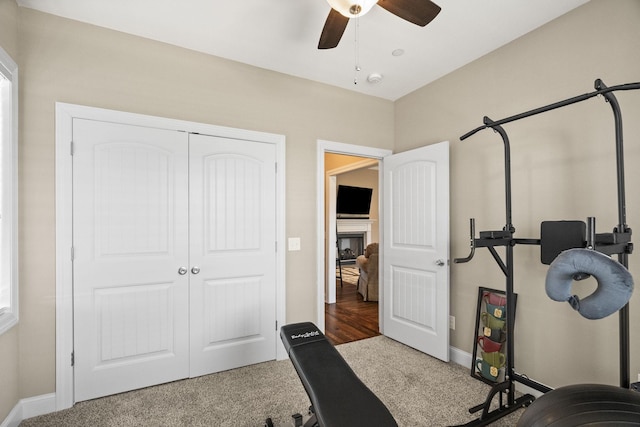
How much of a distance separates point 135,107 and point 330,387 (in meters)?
2.46

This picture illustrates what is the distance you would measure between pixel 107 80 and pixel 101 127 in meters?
0.37

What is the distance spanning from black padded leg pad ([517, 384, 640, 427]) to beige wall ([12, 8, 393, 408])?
216 cm

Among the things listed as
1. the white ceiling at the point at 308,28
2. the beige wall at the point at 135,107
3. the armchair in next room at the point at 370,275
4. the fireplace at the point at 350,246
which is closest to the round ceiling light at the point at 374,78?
the white ceiling at the point at 308,28

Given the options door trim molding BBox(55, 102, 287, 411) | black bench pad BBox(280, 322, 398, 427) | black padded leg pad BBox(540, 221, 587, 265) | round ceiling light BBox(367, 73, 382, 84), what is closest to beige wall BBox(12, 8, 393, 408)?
door trim molding BBox(55, 102, 287, 411)

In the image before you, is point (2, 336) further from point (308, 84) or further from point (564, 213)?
point (564, 213)

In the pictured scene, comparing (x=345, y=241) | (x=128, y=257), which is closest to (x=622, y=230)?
(x=128, y=257)

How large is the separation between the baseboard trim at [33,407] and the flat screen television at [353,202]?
6.29 meters

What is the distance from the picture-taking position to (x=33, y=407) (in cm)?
209

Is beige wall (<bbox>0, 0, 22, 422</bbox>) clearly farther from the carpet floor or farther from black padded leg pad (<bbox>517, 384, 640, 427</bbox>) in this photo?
black padded leg pad (<bbox>517, 384, 640, 427</bbox>)

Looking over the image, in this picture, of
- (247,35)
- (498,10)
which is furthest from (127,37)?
(498,10)

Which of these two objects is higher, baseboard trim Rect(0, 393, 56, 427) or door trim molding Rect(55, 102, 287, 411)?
door trim molding Rect(55, 102, 287, 411)

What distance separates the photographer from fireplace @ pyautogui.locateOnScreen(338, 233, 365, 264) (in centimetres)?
820

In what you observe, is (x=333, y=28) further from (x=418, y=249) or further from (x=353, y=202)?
(x=353, y=202)

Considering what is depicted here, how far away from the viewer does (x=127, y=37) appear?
7.93 ft
